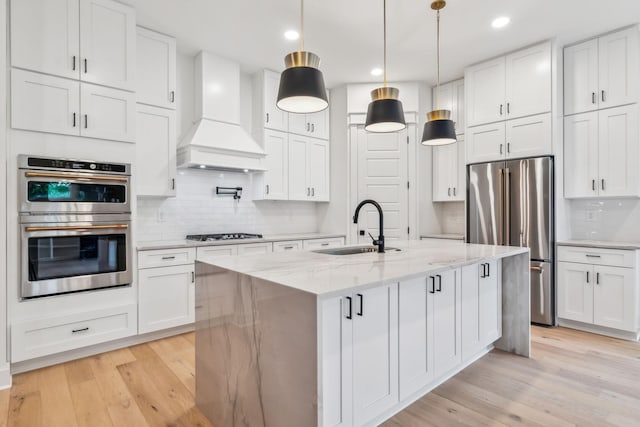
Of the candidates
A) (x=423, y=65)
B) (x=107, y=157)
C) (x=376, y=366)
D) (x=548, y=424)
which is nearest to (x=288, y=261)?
(x=376, y=366)

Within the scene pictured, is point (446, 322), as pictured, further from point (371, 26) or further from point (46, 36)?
point (46, 36)

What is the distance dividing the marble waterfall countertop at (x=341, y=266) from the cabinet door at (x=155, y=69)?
229cm

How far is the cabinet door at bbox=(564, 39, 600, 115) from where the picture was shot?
3.67m

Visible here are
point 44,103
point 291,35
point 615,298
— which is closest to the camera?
point 44,103

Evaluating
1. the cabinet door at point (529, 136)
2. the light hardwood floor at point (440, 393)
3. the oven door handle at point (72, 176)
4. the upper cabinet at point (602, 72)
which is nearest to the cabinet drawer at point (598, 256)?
the light hardwood floor at point (440, 393)

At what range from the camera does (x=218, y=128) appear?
3.95m

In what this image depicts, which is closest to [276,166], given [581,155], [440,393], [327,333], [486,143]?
[486,143]

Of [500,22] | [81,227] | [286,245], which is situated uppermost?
[500,22]

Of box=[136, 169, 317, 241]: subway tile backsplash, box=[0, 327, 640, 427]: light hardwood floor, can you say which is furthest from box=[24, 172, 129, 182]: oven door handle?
box=[0, 327, 640, 427]: light hardwood floor

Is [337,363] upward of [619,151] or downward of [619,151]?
downward

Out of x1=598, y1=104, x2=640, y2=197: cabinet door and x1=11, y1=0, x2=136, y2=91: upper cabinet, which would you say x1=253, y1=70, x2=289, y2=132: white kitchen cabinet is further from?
x1=598, y1=104, x2=640, y2=197: cabinet door

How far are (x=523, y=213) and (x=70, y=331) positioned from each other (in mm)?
4453

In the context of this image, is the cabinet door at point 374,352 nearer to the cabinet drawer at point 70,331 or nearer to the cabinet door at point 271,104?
the cabinet drawer at point 70,331

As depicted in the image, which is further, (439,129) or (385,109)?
(439,129)
